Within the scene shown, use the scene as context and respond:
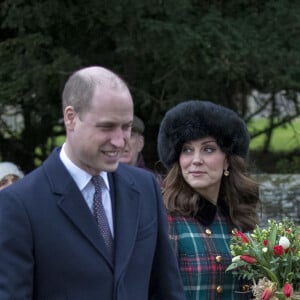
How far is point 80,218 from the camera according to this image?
116 inches

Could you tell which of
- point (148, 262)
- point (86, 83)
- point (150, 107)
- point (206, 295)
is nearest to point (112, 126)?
point (86, 83)

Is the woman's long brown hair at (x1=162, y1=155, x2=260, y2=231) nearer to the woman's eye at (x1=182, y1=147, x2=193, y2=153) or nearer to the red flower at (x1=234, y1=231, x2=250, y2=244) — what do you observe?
the woman's eye at (x1=182, y1=147, x2=193, y2=153)

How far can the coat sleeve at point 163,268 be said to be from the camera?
322cm

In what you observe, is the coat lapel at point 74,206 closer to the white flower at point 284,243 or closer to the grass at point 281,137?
the white flower at point 284,243

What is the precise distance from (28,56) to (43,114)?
3.73 ft

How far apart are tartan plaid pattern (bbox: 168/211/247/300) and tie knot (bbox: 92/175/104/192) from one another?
46.9 inches

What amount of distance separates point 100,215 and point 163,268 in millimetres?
377

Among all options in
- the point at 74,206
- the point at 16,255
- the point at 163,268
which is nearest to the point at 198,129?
the point at 163,268

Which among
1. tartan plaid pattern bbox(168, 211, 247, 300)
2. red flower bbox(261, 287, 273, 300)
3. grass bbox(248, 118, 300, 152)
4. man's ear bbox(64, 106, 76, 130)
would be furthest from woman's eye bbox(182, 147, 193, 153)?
grass bbox(248, 118, 300, 152)

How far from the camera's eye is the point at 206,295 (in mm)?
4121

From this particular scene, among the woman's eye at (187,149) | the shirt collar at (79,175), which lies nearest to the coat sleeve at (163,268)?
the shirt collar at (79,175)

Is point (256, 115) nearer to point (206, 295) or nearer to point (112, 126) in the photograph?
point (206, 295)

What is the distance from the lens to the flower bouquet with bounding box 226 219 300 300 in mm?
3965

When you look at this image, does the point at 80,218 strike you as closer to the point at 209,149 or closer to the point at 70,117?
the point at 70,117
